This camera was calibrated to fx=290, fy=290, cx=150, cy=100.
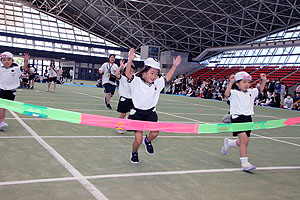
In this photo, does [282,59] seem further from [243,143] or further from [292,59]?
[243,143]

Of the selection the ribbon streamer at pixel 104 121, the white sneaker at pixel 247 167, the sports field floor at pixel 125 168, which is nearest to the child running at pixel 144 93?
the ribbon streamer at pixel 104 121

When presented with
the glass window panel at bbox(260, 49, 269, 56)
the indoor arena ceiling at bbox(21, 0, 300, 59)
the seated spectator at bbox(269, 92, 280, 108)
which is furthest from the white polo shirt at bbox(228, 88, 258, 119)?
the glass window panel at bbox(260, 49, 269, 56)

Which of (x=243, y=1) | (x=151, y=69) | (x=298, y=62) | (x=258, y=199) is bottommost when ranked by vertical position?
(x=258, y=199)

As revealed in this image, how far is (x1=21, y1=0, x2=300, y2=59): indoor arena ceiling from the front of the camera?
38406 mm

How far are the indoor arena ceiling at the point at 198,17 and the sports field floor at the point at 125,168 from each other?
3476cm

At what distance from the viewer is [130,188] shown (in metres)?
3.36

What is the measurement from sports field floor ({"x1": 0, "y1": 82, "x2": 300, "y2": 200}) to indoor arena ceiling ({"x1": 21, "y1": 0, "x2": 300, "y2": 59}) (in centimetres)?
3476

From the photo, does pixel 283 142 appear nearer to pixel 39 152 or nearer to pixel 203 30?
pixel 39 152

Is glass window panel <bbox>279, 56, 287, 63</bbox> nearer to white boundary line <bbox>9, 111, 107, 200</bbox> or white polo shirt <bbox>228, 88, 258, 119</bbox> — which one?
white polo shirt <bbox>228, 88, 258, 119</bbox>

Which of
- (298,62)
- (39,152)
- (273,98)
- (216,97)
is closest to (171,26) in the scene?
(298,62)

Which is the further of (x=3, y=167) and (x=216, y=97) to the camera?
(x=216, y=97)

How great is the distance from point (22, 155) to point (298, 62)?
39.3 meters

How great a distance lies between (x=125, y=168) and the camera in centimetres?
415

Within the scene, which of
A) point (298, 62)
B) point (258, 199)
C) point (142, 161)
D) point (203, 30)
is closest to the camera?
point (258, 199)
